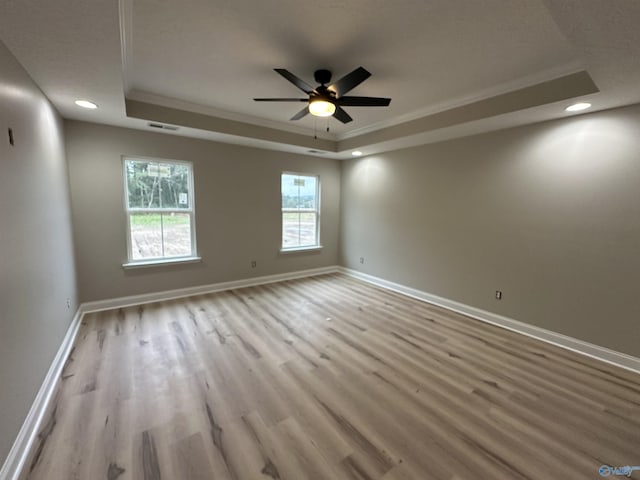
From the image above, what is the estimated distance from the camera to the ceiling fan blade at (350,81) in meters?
2.09

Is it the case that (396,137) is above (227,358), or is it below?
above

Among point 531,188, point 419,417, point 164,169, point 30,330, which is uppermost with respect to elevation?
point 164,169

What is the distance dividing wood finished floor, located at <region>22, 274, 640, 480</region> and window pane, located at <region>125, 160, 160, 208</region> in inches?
62.9

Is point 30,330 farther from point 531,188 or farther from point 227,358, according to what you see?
point 531,188

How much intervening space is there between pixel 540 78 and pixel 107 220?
16.8 ft

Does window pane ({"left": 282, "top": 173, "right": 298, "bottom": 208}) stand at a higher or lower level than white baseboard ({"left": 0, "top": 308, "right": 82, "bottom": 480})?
higher

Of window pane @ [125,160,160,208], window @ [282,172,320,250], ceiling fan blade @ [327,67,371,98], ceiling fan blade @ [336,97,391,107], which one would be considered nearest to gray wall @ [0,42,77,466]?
window pane @ [125,160,160,208]

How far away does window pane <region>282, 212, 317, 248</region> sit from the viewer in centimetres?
532

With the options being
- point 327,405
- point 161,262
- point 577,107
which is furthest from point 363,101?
point 161,262

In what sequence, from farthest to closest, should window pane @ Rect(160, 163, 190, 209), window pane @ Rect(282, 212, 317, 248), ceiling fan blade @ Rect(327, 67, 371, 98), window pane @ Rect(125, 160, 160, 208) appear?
window pane @ Rect(282, 212, 317, 248) < window pane @ Rect(160, 163, 190, 209) < window pane @ Rect(125, 160, 160, 208) < ceiling fan blade @ Rect(327, 67, 371, 98)

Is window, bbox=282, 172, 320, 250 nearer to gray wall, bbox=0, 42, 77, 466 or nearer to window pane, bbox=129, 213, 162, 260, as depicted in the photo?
window pane, bbox=129, 213, 162, 260

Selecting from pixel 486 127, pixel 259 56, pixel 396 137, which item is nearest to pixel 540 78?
pixel 486 127

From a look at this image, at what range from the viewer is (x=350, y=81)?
2240mm

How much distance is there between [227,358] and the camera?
2586 mm
